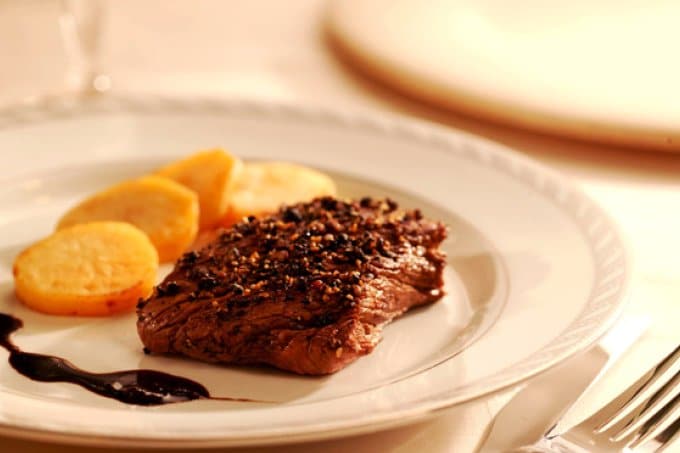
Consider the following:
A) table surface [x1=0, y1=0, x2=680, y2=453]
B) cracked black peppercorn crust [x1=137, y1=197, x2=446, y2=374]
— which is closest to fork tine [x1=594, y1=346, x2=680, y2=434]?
table surface [x1=0, y1=0, x2=680, y2=453]

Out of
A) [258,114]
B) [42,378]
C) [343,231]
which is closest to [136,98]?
[258,114]

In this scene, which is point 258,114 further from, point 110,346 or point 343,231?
point 110,346

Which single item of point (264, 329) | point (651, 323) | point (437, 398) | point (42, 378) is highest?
point (651, 323)

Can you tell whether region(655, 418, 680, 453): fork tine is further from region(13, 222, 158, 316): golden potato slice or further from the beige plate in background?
the beige plate in background

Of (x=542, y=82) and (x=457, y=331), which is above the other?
(x=542, y=82)

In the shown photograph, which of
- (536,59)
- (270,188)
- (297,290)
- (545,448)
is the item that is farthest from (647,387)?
(536,59)

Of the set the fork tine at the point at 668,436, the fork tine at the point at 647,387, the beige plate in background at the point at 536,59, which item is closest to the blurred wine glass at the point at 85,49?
the beige plate in background at the point at 536,59

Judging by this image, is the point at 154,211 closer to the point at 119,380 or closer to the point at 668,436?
the point at 119,380

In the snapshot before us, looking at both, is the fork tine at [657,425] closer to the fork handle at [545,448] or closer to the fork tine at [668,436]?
the fork tine at [668,436]
